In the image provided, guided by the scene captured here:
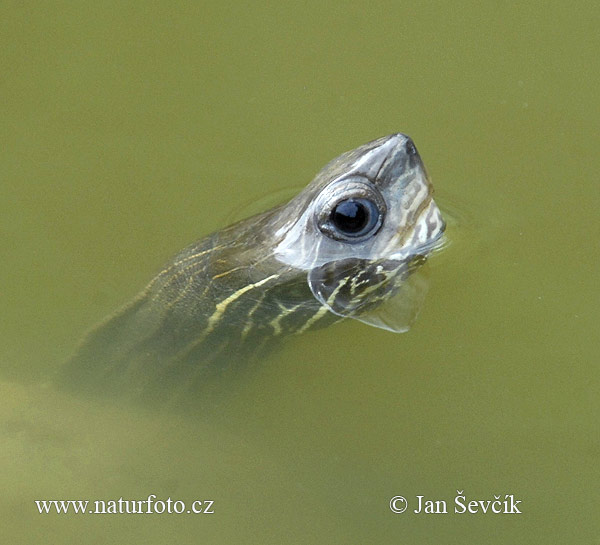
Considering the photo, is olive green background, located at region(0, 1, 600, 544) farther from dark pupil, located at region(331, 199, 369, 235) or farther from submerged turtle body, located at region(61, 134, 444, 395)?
dark pupil, located at region(331, 199, 369, 235)

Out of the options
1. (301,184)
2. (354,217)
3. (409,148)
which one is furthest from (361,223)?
(301,184)

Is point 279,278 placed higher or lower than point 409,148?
lower

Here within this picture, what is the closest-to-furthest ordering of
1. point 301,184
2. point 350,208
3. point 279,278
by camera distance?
point 350,208 → point 279,278 → point 301,184

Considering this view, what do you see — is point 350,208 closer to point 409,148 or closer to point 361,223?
point 361,223

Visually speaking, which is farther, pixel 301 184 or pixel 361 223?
pixel 301 184

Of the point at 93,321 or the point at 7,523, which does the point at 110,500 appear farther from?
the point at 93,321

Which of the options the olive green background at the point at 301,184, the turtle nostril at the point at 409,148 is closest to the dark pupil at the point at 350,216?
the turtle nostril at the point at 409,148

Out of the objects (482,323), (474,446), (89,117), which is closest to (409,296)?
(482,323)

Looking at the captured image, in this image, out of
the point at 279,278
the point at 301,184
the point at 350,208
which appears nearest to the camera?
the point at 350,208
